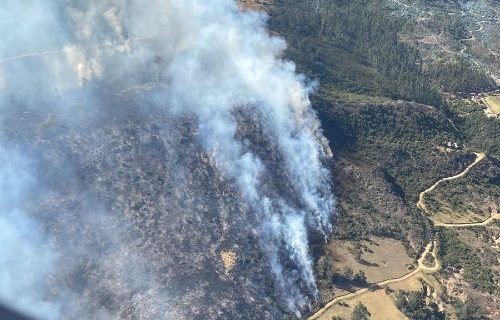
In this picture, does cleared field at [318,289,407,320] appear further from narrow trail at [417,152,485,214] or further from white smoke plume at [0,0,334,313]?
narrow trail at [417,152,485,214]

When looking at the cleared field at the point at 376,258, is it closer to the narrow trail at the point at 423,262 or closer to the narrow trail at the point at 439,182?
the narrow trail at the point at 423,262

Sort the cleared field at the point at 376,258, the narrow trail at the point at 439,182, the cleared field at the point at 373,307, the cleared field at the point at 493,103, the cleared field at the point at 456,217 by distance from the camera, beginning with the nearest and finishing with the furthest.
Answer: the cleared field at the point at 373,307
the cleared field at the point at 376,258
the cleared field at the point at 456,217
the narrow trail at the point at 439,182
the cleared field at the point at 493,103

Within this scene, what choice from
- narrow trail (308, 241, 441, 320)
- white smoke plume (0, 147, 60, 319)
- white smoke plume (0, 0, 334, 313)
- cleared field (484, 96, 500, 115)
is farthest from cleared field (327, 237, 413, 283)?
cleared field (484, 96, 500, 115)

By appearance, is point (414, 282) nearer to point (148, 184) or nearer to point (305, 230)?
point (305, 230)

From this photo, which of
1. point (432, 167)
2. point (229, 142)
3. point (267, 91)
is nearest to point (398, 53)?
point (432, 167)

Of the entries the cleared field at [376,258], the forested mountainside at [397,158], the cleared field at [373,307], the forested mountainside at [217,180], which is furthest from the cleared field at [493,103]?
the cleared field at [373,307]
